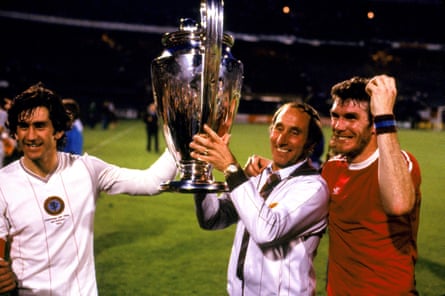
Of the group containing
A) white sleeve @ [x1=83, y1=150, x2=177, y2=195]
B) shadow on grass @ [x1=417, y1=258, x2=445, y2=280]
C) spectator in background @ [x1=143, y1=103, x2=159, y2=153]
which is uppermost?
white sleeve @ [x1=83, y1=150, x2=177, y2=195]

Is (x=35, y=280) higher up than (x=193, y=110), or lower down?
lower down

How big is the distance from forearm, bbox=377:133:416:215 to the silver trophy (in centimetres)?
61

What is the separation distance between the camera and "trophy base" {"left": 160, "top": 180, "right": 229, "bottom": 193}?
172 centimetres

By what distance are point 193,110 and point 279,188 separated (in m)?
0.54

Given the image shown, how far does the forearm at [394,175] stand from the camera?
67.3 inches

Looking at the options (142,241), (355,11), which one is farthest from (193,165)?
(142,241)

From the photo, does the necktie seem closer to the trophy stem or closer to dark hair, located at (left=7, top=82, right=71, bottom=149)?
the trophy stem

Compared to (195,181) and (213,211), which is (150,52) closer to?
(213,211)

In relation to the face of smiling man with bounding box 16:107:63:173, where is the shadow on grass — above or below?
below

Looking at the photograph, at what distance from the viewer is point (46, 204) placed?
6.53 ft

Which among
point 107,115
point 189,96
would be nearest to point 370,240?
point 189,96

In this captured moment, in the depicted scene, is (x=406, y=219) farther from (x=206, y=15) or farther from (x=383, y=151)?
(x=206, y=15)

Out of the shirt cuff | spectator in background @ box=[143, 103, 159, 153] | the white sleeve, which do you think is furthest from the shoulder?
spectator in background @ box=[143, 103, 159, 153]

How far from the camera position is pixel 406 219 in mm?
1983
